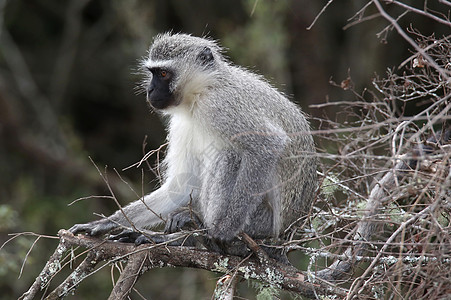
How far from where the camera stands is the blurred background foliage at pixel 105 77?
905 cm

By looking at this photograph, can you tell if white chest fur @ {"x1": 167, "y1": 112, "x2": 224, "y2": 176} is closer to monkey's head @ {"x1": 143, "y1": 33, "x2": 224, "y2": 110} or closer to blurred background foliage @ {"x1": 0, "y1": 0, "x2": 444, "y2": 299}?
monkey's head @ {"x1": 143, "y1": 33, "x2": 224, "y2": 110}

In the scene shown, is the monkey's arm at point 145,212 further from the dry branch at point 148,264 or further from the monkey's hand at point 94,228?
the dry branch at point 148,264

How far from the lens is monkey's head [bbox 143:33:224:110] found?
4.80 metres

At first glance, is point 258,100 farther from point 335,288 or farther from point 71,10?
point 71,10

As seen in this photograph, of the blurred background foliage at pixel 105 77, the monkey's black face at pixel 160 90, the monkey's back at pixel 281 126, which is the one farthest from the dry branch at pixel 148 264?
the blurred background foliage at pixel 105 77

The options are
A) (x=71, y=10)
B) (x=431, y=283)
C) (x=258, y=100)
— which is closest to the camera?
(x=431, y=283)

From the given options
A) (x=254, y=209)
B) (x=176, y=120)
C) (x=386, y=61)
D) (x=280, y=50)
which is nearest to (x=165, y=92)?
(x=176, y=120)

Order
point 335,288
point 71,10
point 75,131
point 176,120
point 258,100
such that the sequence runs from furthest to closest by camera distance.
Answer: point 75,131, point 71,10, point 176,120, point 258,100, point 335,288

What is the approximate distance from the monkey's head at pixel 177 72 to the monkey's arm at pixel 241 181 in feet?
1.89

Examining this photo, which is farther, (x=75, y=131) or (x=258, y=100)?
(x=75, y=131)

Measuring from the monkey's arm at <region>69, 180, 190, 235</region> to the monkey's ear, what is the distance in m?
0.94

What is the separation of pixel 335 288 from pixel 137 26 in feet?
21.5

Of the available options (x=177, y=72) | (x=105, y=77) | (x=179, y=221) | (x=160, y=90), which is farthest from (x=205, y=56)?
(x=105, y=77)

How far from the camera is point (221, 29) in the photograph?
9.79 m
